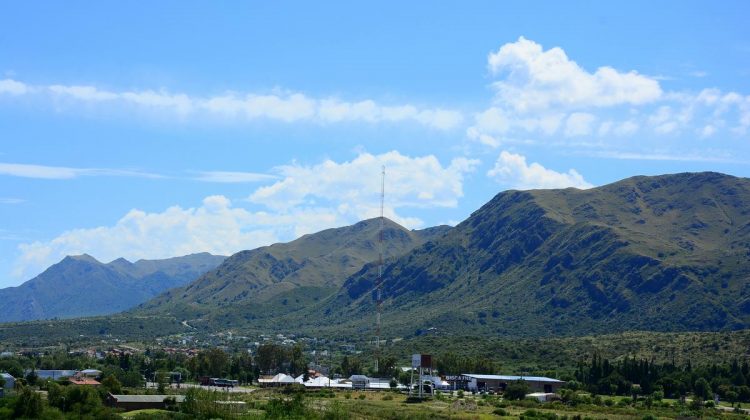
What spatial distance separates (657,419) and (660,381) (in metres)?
37.8

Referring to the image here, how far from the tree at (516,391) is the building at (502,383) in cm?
594

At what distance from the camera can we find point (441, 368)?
162250 mm

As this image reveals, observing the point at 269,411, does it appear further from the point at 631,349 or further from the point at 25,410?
the point at 631,349

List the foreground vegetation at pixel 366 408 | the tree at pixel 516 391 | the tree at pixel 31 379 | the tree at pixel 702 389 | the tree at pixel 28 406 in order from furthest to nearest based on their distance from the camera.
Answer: the tree at pixel 31 379 → the tree at pixel 516 391 → the tree at pixel 702 389 → the foreground vegetation at pixel 366 408 → the tree at pixel 28 406

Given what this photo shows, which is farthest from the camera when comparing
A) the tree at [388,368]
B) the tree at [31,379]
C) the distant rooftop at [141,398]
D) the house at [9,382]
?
the tree at [388,368]

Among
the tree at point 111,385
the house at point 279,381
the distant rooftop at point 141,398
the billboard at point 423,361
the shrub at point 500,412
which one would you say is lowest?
the shrub at point 500,412

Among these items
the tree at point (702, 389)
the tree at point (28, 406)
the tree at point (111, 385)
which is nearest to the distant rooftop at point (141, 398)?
the tree at point (111, 385)

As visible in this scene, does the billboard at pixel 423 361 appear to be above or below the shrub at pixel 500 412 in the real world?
above

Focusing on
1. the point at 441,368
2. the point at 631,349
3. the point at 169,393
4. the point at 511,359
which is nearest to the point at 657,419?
the point at 169,393

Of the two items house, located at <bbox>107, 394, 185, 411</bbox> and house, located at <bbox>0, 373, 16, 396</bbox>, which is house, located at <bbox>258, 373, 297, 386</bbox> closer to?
house, located at <bbox>0, 373, 16, 396</bbox>

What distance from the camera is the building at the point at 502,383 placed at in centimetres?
13225

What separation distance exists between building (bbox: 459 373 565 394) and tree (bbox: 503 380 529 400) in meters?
5.94

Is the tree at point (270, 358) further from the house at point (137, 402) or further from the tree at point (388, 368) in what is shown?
the house at point (137, 402)

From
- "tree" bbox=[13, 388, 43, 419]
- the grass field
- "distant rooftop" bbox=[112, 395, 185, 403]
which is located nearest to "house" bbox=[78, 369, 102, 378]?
the grass field
